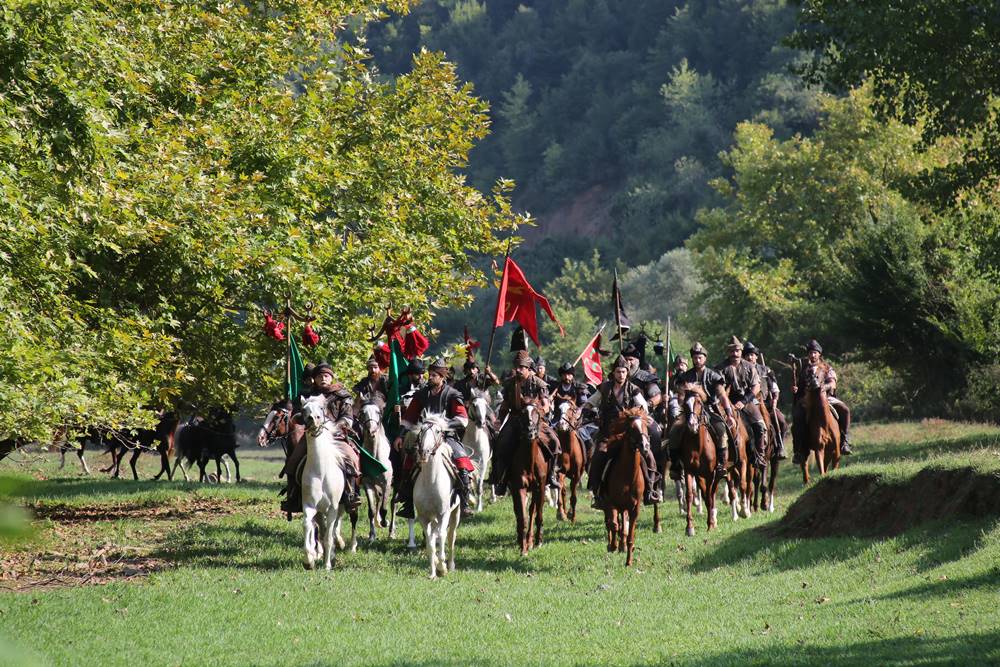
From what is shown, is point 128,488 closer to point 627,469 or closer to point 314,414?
point 314,414

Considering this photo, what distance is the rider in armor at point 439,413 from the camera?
18219mm

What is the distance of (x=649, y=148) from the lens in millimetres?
127938

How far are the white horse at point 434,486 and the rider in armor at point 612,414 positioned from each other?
2530 millimetres

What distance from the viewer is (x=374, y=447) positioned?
20500mm

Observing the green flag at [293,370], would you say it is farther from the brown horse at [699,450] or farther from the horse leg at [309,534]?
the brown horse at [699,450]

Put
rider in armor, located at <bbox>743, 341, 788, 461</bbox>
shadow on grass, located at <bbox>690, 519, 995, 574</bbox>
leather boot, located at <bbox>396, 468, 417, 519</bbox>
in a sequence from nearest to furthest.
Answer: shadow on grass, located at <bbox>690, 519, 995, 574</bbox> < leather boot, located at <bbox>396, 468, 417, 519</bbox> < rider in armor, located at <bbox>743, 341, 788, 461</bbox>

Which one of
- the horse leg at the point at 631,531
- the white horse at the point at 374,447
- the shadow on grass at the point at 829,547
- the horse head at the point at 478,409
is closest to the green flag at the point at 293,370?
the white horse at the point at 374,447

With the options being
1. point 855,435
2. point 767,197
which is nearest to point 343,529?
point 855,435

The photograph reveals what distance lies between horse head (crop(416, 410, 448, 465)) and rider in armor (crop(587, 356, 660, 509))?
271cm

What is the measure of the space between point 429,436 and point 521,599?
2.74 m

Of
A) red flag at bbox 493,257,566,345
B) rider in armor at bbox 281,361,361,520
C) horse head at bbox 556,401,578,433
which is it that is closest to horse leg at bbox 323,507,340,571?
rider in armor at bbox 281,361,361,520

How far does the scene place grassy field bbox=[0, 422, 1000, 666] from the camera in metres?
11.9

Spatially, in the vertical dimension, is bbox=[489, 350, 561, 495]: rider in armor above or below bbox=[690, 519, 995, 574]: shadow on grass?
above

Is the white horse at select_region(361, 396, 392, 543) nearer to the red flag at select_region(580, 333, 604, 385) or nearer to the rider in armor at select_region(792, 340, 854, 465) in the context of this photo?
the red flag at select_region(580, 333, 604, 385)
